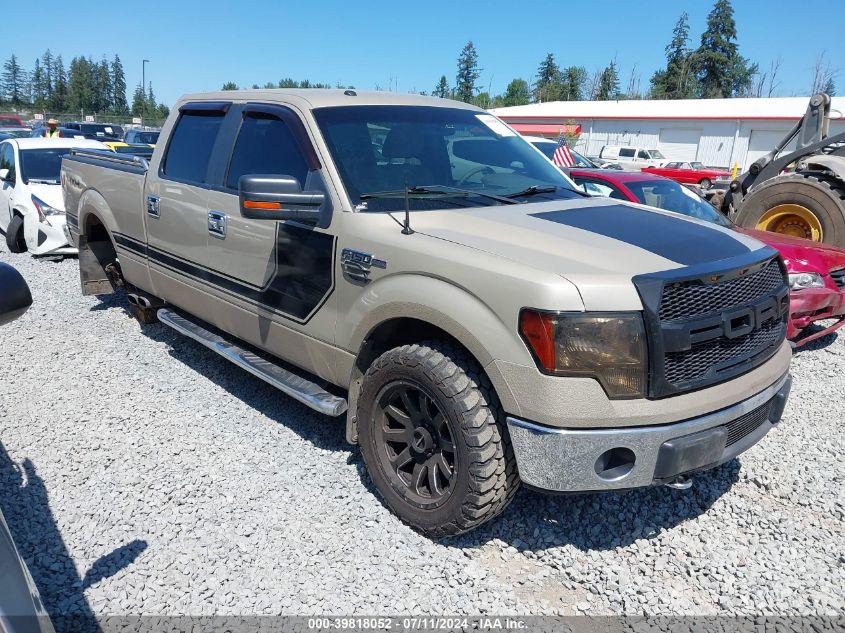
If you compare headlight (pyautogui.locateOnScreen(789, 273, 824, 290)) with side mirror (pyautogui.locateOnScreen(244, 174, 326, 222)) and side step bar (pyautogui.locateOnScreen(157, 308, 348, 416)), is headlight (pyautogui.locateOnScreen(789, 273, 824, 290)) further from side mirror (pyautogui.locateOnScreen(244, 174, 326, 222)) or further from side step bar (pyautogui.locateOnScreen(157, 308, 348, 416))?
side mirror (pyautogui.locateOnScreen(244, 174, 326, 222))

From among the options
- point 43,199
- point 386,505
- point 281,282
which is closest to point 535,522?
point 386,505

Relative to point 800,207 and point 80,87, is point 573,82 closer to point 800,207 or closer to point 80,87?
point 80,87

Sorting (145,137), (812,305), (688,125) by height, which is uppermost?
(688,125)

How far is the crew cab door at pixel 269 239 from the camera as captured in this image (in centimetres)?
340

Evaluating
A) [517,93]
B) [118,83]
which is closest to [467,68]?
[517,93]

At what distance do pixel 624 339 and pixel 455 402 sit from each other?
0.75 m

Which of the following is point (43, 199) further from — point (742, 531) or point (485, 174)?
point (742, 531)

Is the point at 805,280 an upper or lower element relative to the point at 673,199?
lower

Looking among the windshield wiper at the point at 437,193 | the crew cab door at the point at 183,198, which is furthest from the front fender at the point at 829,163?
the crew cab door at the point at 183,198

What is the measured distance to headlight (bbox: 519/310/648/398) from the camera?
2.42 m

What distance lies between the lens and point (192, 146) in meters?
4.51

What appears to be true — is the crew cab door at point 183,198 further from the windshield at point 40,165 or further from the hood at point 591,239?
the windshield at point 40,165

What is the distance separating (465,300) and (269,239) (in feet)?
4.71

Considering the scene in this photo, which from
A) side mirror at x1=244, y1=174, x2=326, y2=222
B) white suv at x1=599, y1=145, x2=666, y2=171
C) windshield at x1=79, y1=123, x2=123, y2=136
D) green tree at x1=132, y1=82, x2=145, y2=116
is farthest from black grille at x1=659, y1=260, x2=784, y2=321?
green tree at x1=132, y1=82, x2=145, y2=116
